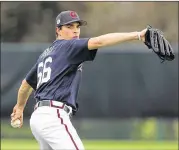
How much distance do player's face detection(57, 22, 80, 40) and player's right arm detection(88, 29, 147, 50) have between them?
47cm

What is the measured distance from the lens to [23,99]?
6.32m

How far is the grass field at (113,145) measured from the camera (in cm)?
1147

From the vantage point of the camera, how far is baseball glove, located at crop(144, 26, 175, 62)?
5.26 metres

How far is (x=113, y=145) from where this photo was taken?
39.3ft

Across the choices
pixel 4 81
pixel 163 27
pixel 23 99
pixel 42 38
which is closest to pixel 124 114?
pixel 4 81

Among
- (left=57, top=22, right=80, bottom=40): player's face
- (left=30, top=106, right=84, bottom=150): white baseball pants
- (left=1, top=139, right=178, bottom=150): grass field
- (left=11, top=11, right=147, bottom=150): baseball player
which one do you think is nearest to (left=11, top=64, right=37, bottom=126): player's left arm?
(left=11, top=11, right=147, bottom=150): baseball player

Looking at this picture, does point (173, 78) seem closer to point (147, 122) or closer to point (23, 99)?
point (147, 122)

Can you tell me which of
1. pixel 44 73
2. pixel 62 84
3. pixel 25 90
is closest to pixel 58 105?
→ pixel 62 84

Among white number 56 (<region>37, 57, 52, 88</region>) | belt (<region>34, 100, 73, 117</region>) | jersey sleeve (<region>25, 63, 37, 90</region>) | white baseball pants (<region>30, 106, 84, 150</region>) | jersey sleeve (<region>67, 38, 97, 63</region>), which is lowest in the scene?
white baseball pants (<region>30, 106, 84, 150</region>)

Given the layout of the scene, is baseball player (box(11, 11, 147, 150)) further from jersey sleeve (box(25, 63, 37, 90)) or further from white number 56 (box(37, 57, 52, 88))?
jersey sleeve (box(25, 63, 37, 90))

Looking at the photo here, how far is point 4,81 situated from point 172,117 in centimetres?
274

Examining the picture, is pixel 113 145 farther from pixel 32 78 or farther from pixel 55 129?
pixel 55 129

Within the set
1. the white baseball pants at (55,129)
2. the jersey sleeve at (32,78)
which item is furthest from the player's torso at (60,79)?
the jersey sleeve at (32,78)

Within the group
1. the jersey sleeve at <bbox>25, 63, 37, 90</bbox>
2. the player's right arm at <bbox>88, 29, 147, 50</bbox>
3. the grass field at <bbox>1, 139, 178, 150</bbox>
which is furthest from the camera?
the grass field at <bbox>1, 139, 178, 150</bbox>
